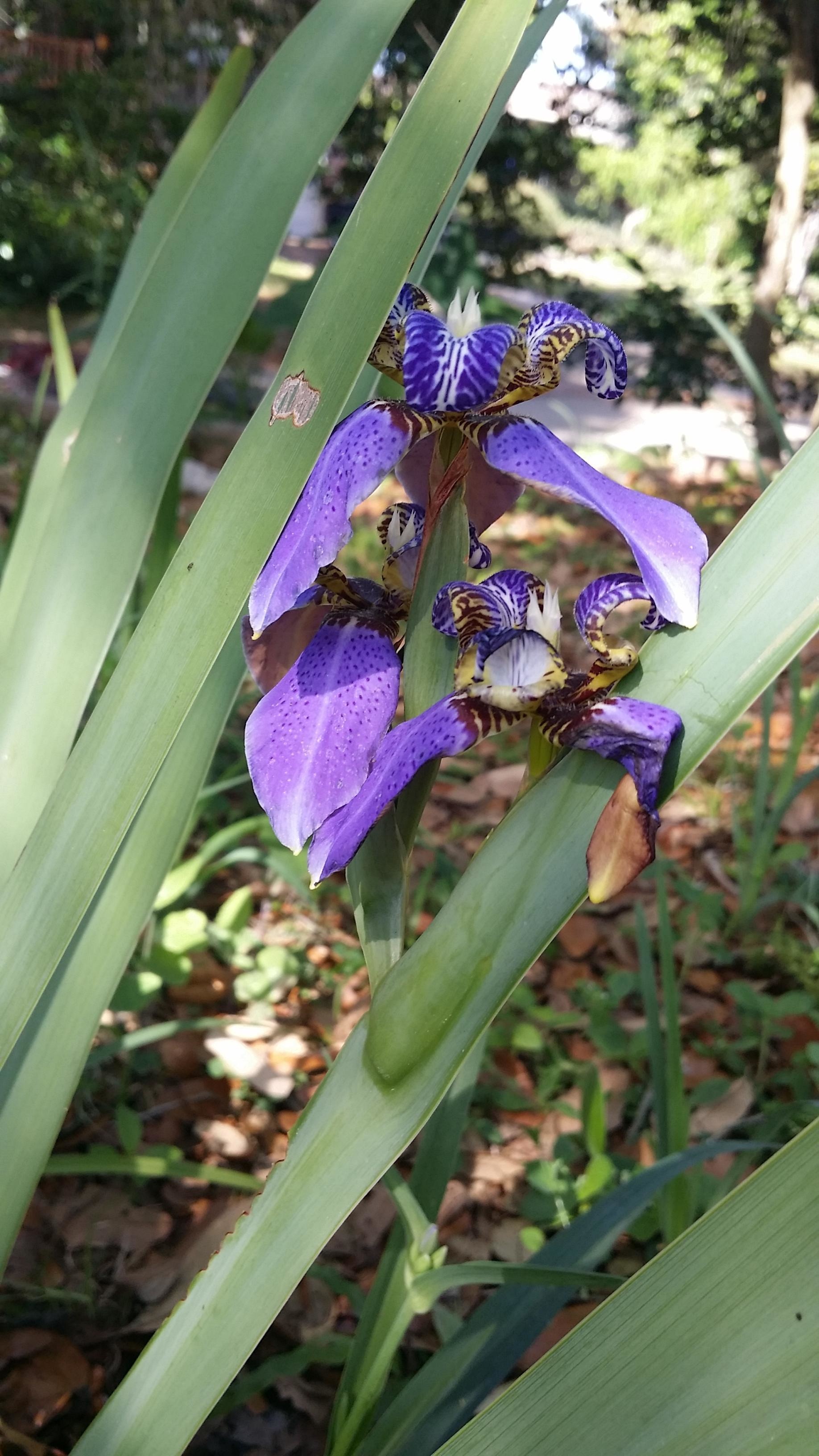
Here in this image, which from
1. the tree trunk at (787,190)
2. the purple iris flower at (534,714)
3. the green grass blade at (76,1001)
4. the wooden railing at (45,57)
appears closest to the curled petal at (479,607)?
the purple iris flower at (534,714)

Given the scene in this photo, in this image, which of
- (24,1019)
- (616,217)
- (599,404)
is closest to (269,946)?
(24,1019)

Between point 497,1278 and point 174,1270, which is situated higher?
point 497,1278

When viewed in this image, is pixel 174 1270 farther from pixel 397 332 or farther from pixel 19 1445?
pixel 397 332

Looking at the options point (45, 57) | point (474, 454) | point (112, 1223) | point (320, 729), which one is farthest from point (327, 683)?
point (45, 57)

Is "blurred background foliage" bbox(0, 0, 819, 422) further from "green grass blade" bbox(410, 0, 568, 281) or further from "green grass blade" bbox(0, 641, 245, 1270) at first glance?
"green grass blade" bbox(0, 641, 245, 1270)

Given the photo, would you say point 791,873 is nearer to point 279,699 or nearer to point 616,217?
point 279,699

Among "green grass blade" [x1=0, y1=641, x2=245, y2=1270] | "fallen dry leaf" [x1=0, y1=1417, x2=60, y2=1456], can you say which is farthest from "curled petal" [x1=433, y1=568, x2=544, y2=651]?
"fallen dry leaf" [x1=0, y1=1417, x2=60, y2=1456]
